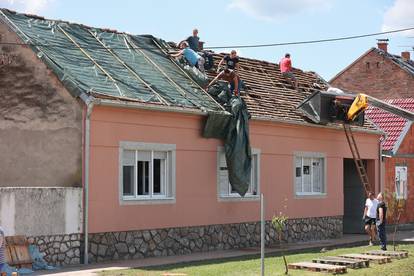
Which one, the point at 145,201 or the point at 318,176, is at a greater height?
the point at 318,176

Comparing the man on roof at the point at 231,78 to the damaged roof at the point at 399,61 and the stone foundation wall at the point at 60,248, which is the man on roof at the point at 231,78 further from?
the damaged roof at the point at 399,61

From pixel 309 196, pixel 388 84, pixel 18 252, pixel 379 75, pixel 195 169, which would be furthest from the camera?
pixel 379 75

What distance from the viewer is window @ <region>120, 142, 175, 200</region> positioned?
786 inches

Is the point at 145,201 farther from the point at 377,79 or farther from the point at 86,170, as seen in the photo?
the point at 377,79

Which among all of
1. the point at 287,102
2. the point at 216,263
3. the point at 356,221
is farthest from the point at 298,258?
the point at 356,221

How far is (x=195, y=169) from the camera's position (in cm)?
2191

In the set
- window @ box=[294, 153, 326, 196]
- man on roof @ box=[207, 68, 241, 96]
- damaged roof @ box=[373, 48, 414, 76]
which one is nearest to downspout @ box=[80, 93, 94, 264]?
man on roof @ box=[207, 68, 241, 96]

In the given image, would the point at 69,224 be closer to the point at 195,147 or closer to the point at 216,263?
the point at 216,263

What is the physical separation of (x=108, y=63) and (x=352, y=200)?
42.6ft

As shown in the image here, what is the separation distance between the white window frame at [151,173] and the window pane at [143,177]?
10cm

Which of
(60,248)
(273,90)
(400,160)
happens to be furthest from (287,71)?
(60,248)

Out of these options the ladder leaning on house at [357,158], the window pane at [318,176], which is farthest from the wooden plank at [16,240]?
the ladder leaning on house at [357,158]

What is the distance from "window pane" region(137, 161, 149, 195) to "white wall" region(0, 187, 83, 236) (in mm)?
2413

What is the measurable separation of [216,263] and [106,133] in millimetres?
4157
